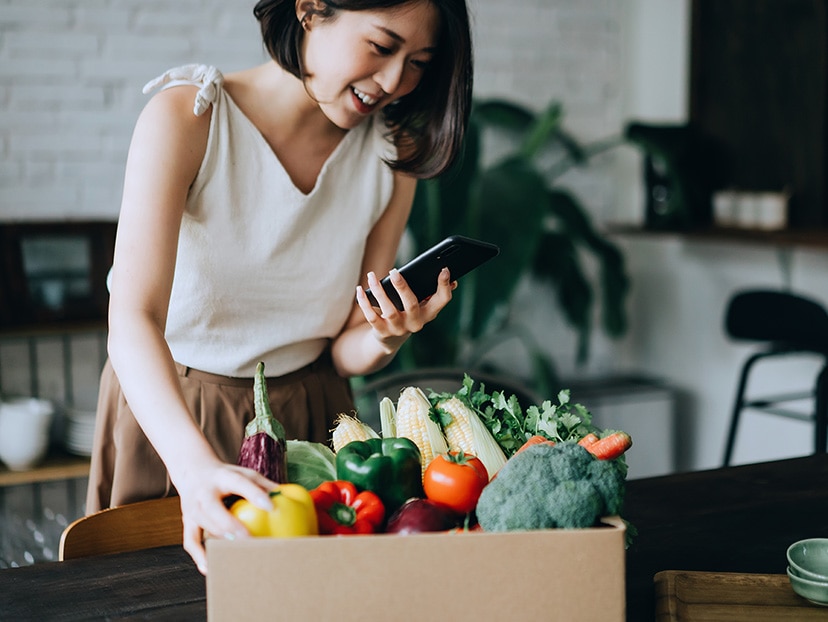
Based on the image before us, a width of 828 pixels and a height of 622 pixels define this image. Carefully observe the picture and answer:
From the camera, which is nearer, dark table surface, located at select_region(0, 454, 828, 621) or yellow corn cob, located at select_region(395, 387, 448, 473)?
dark table surface, located at select_region(0, 454, 828, 621)

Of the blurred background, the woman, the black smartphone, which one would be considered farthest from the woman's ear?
the blurred background

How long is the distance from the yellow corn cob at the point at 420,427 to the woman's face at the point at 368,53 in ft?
1.45

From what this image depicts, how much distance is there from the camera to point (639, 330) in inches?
169

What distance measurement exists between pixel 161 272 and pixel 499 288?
2198 mm

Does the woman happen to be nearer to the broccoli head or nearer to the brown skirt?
the brown skirt

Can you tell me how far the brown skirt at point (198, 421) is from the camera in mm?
1579

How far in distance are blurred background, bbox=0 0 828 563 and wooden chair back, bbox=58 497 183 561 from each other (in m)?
1.64

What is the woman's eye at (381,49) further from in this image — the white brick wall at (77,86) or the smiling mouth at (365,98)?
the white brick wall at (77,86)

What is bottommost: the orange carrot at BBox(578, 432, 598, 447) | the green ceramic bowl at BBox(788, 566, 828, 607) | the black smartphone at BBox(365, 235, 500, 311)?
the green ceramic bowl at BBox(788, 566, 828, 607)

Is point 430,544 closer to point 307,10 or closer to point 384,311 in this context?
point 384,311

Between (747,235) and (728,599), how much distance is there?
241cm

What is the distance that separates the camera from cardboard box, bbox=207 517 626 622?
0.79m

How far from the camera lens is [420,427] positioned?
123 cm

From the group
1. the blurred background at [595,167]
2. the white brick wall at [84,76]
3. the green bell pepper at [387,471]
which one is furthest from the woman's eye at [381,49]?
the white brick wall at [84,76]
